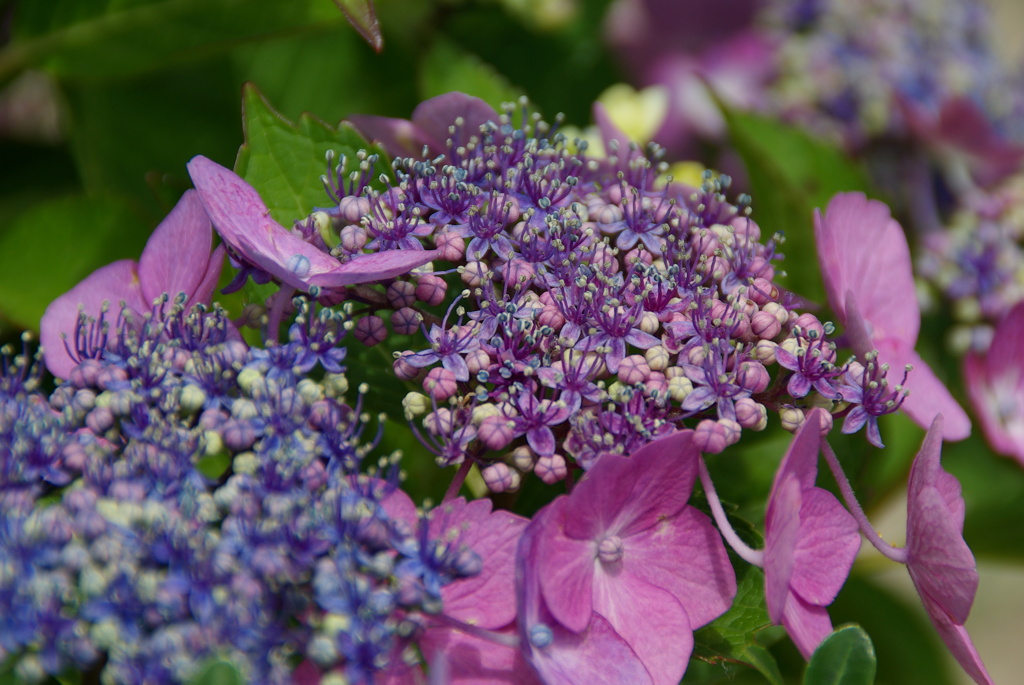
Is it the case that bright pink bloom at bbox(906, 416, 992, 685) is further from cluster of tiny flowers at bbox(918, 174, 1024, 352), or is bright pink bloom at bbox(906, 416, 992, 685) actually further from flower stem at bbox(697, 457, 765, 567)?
cluster of tiny flowers at bbox(918, 174, 1024, 352)

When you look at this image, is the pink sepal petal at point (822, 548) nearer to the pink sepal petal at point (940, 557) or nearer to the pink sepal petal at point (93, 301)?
the pink sepal petal at point (940, 557)

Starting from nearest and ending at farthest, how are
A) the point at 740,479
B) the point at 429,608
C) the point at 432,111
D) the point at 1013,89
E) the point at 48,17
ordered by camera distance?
the point at 429,608 → the point at 432,111 → the point at 740,479 → the point at 48,17 → the point at 1013,89

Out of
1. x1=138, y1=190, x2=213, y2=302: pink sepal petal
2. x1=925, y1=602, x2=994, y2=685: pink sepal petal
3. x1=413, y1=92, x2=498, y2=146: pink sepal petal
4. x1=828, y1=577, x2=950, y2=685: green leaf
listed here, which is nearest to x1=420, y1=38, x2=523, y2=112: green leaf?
x1=413, y1=92, x2=498, y2=146: pink sepal petal

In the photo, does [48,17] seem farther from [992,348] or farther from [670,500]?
Result: [992,348]

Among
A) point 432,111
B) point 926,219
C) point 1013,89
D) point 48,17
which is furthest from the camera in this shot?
point 1013,89

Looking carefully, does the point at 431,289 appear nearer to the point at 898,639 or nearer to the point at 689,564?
the point at 689,564

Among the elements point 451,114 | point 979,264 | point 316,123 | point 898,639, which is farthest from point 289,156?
point 898,639

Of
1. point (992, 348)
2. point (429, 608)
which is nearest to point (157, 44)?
point (429, 608)
